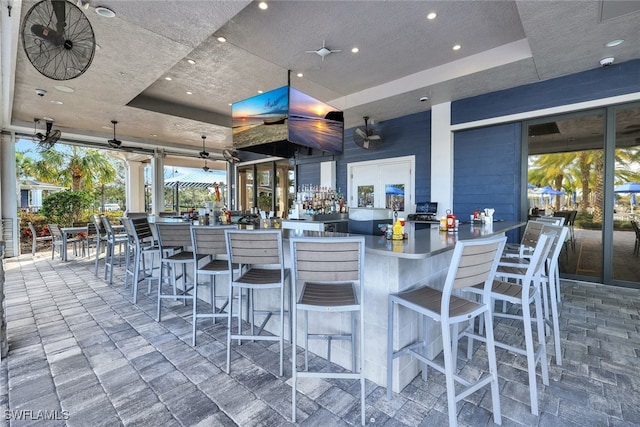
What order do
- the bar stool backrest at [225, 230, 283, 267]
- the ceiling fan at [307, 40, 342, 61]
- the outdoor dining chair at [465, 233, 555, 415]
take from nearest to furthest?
the outdoor dining chair at [465, 233, 555, 415]
the bar stool backrest at [225, 230, 283, 267]
the ceiling fan at [307, 40, 342, 61]

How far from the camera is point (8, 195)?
6602 mm

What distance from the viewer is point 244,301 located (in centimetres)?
292

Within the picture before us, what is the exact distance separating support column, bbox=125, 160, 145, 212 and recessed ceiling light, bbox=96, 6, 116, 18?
31.9 feet

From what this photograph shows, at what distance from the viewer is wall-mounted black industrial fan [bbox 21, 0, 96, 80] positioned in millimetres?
2059

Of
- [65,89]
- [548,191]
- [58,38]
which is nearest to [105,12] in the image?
[58,38]

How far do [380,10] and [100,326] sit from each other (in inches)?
175

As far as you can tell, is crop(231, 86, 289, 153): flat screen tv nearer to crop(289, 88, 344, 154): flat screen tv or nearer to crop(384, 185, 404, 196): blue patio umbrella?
crop(289, 88, 344, 154): flat screen tv

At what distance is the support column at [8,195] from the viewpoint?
21.3ft

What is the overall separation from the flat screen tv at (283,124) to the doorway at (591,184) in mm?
3646

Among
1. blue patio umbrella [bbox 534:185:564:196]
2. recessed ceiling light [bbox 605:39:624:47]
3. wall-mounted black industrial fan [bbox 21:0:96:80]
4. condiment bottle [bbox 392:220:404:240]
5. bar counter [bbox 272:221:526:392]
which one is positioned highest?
recessed ceiling light [bbox 605:39:624:47]

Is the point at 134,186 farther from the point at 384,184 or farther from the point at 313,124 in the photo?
the point at 313,124

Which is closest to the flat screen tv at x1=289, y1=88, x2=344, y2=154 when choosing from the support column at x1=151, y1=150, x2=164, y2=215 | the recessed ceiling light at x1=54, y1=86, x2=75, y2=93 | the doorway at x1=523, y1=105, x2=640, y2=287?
the doorway at x1=523, y1=105, x2=640, y2=287

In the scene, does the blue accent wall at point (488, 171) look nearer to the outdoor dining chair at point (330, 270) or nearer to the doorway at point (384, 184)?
the doorway at point (384, 184)

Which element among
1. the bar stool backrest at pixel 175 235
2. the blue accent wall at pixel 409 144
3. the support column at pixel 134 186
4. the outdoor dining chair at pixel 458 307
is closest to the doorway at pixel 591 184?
the blue accent wall at pixel 409 144
